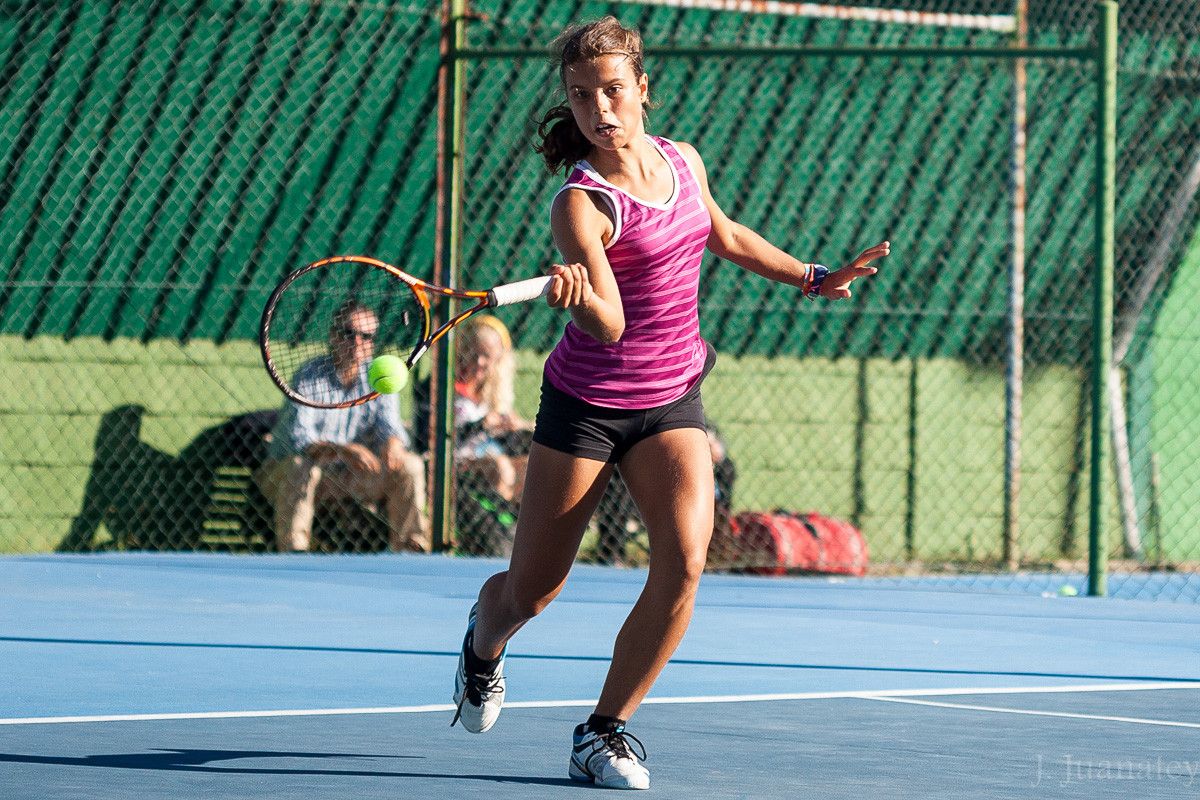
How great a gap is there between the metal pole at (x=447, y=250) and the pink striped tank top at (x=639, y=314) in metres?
5.95

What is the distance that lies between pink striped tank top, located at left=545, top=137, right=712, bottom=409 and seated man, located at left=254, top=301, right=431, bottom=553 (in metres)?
5.70

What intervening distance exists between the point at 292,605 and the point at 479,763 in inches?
149

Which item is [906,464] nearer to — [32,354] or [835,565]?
[835,565]

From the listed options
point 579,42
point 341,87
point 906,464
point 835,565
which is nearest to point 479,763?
point 579,42

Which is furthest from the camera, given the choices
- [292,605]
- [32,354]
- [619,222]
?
[32,354]

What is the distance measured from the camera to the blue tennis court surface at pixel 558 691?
423 centimetres

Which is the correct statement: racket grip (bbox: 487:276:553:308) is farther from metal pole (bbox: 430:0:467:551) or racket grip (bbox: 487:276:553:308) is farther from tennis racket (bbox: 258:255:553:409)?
metal pole (bbox: 430:0:467:551)

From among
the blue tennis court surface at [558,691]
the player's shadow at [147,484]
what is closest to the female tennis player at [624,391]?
the blue tennis court surface at [558,691]

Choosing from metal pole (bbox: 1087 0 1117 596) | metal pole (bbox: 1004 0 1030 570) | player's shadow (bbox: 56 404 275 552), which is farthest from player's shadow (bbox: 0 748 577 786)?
metal pole (bbox: 1004 0 1030 570)

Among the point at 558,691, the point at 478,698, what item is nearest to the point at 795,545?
the point at 558,691

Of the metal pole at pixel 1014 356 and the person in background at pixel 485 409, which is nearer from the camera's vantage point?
the person in background at pixel 485 409

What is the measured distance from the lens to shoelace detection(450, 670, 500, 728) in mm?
4586

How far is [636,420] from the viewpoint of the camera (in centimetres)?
436

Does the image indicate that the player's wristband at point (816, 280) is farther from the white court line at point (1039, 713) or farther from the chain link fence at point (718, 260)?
the chain link fence at point (718, 260)
